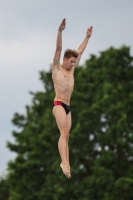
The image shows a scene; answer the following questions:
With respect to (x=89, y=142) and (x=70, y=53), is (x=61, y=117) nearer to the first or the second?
(x=70, y=53)

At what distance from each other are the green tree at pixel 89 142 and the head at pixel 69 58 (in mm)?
44592

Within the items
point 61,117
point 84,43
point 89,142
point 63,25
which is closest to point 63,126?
point 61,117

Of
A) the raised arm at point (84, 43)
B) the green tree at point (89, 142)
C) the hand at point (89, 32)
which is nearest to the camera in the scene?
the raised arm at point (84, 43)

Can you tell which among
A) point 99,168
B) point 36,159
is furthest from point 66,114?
point 36,159

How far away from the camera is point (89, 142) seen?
63156 mm

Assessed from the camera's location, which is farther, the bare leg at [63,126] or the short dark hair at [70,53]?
the short dark hair at [70,53]

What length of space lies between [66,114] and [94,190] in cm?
4586

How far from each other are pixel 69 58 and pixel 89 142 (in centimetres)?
4648

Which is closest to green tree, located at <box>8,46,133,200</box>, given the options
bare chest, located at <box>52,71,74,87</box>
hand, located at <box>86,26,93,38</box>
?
hand, located at <box>86,26,93,38</box>

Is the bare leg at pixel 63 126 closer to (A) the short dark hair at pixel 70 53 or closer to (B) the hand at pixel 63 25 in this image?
(A) the short dark hair at pixel 70 53

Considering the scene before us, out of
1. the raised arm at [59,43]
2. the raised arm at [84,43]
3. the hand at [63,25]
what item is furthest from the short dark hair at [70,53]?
the hand at [63,25]

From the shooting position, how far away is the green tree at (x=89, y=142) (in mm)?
61969

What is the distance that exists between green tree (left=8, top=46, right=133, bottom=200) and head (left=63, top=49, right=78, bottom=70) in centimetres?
4459

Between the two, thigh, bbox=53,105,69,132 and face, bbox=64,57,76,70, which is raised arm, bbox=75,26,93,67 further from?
thigh, bbox=53,105,69,132
